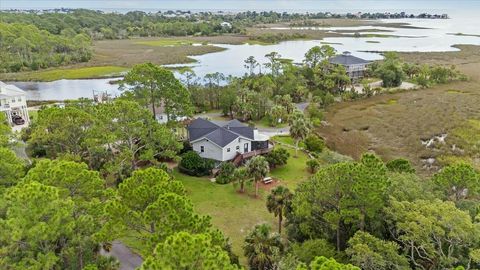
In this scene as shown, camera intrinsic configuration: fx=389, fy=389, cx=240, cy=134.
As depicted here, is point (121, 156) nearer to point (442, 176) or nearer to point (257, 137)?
point (257, 137)

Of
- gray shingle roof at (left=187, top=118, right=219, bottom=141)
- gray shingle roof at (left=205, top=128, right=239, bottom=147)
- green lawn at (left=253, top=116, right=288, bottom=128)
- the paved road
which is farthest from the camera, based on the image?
green lawn at (left=253, top=116, right=288, bottom=128)

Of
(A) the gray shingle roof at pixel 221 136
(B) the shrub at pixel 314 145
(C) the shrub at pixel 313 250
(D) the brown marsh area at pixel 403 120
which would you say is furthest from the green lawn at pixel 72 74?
(C) the shrub at pixel 313 250

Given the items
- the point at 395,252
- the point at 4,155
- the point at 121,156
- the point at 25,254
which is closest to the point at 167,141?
the point at 121,156

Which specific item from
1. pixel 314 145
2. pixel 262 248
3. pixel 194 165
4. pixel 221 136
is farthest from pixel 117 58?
pixel 262 248

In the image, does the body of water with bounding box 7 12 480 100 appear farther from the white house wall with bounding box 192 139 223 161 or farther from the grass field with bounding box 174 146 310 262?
the grass field with bounding box 174 146 310 262

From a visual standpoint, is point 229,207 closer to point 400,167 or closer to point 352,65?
point 400,167

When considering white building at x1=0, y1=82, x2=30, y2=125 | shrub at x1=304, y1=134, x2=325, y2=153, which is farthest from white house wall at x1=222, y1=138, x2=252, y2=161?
white building at x1=0, y1=82, x2=30, y2=125
